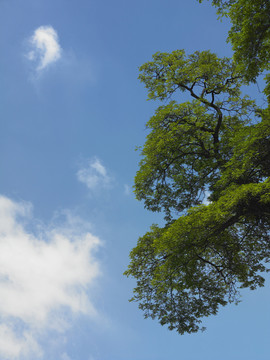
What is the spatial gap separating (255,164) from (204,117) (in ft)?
14.7

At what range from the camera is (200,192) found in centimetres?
1675

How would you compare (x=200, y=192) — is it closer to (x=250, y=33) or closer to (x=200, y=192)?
(x=200, y=192)

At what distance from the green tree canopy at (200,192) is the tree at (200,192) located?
0.15 feet

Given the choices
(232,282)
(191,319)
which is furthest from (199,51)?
(191,319)

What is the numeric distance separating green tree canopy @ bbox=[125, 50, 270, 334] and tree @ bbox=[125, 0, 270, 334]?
5cm

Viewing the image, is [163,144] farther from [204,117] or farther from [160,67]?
[160,67]

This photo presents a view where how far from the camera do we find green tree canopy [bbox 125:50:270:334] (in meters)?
11.9

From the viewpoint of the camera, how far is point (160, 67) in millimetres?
17766

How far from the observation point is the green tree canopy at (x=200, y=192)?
1194 centimetres

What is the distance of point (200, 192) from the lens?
→ 1675cm

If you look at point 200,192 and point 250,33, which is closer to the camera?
point 250,33

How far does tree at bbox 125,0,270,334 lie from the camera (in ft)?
39.0

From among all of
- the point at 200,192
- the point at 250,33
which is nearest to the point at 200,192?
the point at 200,192

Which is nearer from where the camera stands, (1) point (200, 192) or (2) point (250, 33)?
(2) point (250, 33)
